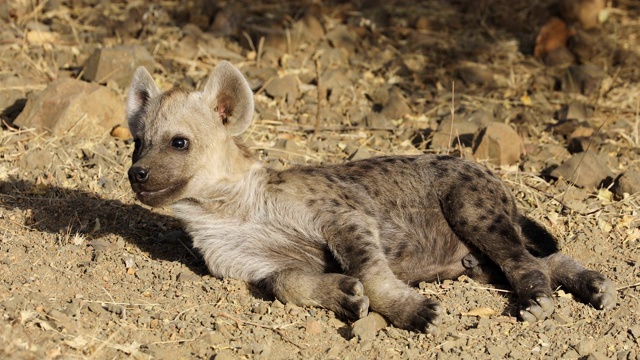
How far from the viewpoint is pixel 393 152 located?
23.9 feet

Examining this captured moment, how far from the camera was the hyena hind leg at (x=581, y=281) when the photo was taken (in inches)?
198

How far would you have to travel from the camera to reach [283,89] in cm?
813

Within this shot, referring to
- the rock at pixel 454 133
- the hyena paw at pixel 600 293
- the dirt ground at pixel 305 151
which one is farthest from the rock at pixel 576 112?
the hyena paw at pixel 600 293

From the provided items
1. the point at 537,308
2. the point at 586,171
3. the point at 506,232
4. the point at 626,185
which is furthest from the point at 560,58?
the point at 537,308

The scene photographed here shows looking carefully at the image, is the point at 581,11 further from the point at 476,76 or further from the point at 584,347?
the point at 584,347

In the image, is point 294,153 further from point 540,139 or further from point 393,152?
point 540,139

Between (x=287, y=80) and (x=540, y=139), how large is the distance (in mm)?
2325

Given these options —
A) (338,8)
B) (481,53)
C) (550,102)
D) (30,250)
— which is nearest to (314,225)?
(30,250)

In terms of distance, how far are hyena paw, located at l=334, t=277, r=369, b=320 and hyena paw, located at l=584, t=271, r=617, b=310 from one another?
135cm

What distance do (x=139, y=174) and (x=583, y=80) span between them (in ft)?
17.3

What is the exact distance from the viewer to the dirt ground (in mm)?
4562

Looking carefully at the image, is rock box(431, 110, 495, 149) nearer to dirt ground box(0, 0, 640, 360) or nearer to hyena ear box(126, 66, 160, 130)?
dirt ground box(0, 0, 640, 360)

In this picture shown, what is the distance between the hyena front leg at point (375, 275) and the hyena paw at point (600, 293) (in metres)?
1.00

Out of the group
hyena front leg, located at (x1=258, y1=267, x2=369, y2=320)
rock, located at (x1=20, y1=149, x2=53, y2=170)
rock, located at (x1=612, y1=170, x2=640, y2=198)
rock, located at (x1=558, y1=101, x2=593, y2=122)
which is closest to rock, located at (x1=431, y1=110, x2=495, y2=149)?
rock, located at (x1=558, y1=101, x2=593, y2=122)
